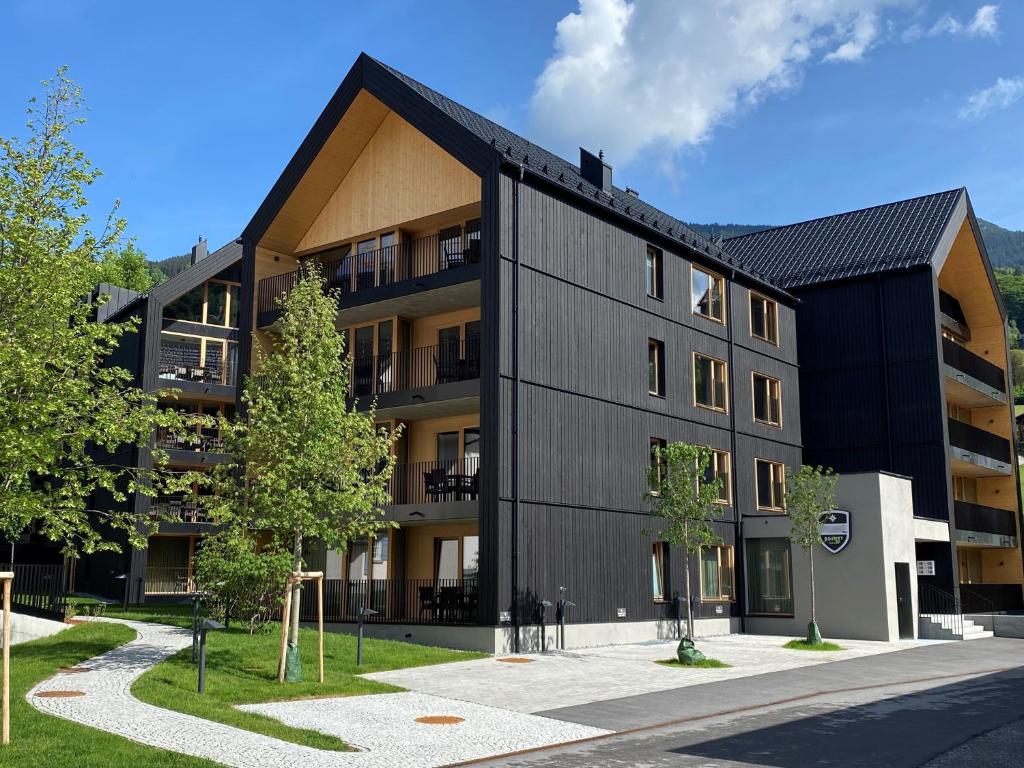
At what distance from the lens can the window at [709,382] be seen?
97.8 ft

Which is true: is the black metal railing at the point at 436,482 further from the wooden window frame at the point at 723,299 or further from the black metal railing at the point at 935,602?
the black metal railing at the point at 935,602

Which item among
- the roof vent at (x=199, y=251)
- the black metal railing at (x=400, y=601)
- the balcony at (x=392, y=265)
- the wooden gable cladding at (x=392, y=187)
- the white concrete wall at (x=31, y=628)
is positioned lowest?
the white concrete wall at (x=31, y=628)

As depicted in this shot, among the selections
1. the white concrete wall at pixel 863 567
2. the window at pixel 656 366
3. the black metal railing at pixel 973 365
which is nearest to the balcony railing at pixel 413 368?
the window at pixel 656 366

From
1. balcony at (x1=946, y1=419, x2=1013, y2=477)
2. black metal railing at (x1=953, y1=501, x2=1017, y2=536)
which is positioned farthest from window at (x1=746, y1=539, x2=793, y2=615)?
balcony at (x1=946, y1=419, x2=1013, y2=477)

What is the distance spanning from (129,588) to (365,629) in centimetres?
1584

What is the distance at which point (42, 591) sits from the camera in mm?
23109

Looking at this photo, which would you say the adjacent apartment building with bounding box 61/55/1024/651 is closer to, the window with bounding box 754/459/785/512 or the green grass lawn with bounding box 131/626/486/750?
the window with bounding box 754/459/785/512

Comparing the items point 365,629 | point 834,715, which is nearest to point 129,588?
point 365,629

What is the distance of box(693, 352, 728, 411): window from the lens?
2982 centimetres

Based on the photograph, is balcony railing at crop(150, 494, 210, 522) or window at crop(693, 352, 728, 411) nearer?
window at crop(693, 352, 728, 411)

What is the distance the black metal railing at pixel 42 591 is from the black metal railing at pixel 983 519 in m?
26.8

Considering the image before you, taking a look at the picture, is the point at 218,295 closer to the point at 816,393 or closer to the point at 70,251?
the point at 816,393

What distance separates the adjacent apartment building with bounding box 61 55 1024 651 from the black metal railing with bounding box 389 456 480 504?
95 millimetres

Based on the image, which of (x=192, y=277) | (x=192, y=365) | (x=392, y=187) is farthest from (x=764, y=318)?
(x=192, y=365)
